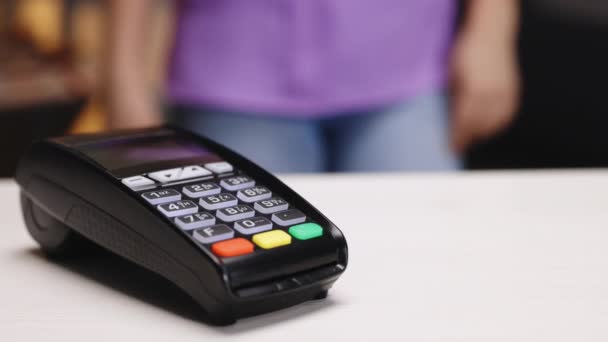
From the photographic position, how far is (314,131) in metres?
0.80

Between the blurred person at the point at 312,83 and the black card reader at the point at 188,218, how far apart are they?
1.42 feet

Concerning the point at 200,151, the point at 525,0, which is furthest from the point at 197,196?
the point at 525,0

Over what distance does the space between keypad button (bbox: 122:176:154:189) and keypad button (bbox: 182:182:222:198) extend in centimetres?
1

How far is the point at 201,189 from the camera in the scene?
0.98 feet

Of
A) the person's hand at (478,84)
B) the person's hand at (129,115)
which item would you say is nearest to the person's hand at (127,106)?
the person's hand at (129,115)

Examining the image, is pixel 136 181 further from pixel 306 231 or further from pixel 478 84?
pixel 478 84

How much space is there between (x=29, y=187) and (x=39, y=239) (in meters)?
0.02

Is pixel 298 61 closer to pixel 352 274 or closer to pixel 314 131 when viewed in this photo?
pixel 314 131

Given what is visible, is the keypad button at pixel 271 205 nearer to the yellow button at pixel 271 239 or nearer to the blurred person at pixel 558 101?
the yellow button at pixel 271 239

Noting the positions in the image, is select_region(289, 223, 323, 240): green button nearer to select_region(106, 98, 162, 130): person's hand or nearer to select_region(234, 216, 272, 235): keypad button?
select_region(234, 216, 272, 235): keypad button

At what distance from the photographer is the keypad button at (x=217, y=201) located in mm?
285

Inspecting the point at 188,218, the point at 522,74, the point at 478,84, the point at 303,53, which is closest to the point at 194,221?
the point at 188,218

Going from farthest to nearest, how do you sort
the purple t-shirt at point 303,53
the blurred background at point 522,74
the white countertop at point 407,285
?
the blurred background at point 522,74 → the purple t-shirt at point 303,53 → the white countertop at point 407,285

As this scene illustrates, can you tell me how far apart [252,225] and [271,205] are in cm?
2
